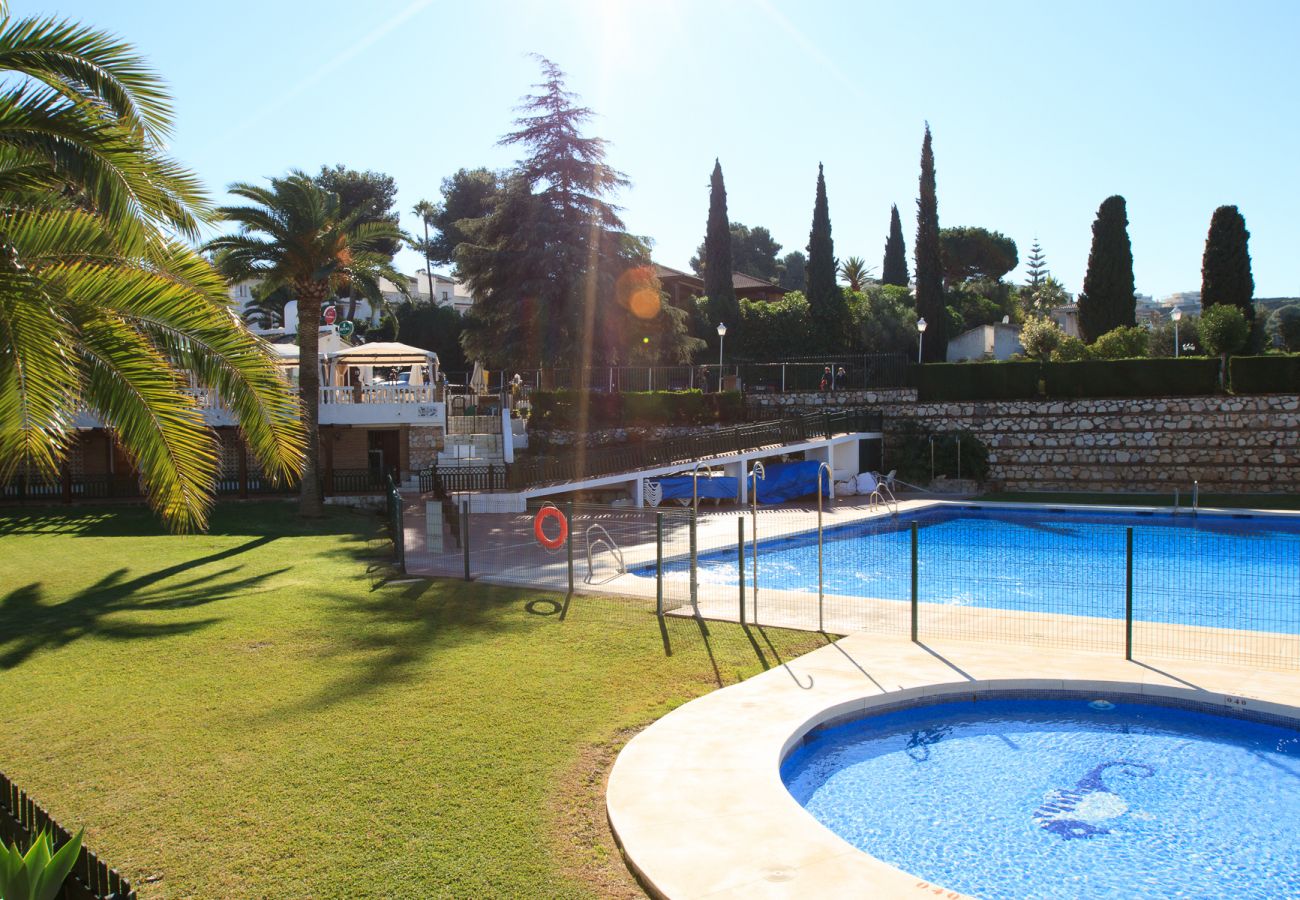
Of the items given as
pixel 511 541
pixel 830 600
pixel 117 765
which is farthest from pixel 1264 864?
pixel 511 541

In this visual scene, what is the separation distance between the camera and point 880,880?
18.3ft

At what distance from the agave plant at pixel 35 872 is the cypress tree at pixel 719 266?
42.4 metres

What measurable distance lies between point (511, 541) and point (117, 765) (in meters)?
12.2

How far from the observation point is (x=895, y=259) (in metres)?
59.5

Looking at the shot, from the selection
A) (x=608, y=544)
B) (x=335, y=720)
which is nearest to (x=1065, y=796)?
(x=335, y=720)

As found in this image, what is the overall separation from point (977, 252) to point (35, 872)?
224 feet

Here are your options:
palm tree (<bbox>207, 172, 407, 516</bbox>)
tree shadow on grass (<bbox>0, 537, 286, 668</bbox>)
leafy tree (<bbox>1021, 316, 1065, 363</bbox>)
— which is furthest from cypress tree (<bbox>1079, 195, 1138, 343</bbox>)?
tree shadow on grass (<bbox>0, 537, 286, 668</bbox>)

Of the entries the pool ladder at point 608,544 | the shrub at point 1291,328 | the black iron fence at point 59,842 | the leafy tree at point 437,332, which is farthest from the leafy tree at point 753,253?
the black iron fence at point 59,842

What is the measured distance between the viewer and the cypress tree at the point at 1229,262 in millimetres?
37531

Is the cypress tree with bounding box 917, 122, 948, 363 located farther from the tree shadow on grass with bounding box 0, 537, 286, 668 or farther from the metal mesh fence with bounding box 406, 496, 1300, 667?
the tree shadow on grass with bounding box 0, 537, 286, 668

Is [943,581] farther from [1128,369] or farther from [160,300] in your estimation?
[1128,369]

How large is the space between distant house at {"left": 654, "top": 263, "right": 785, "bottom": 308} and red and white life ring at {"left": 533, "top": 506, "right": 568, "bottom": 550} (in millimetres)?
31642

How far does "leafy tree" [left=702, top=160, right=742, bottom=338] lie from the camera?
1806 inches

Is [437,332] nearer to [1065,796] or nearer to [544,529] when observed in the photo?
[544,529]
